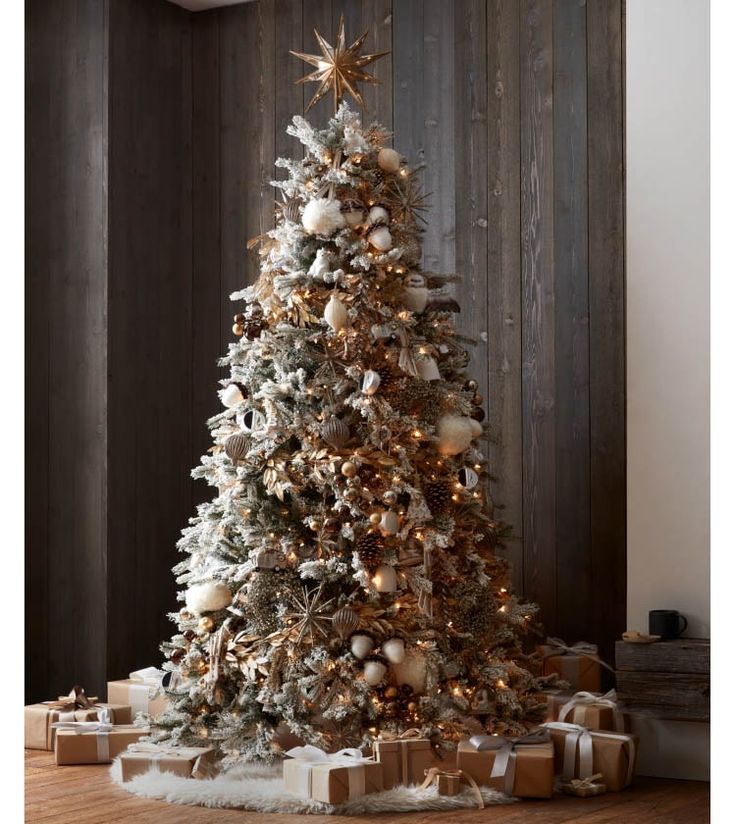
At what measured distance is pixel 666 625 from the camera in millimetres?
3531

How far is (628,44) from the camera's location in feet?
12.3

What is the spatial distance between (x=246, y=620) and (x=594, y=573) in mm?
1348

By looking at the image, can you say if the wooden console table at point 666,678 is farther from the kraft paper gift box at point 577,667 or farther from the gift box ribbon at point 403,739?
the gift box ribbon at point 403,739

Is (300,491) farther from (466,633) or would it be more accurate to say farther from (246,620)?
(466,633)

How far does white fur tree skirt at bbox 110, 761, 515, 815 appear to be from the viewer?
308 cm

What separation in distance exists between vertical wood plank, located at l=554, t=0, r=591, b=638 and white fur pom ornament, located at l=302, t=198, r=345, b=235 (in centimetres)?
107

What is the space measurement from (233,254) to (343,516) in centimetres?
192

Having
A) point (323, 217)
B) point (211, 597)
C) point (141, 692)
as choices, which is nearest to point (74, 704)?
point (141, 692)

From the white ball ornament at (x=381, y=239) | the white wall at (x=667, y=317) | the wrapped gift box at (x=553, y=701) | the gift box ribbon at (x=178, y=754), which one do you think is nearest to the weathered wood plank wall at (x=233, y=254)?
the white wall at (x=667, y=317)

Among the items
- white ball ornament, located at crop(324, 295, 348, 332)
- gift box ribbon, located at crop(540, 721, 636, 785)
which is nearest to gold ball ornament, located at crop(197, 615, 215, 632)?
white ball ornament, located at crop(324, 295, 348, 332)

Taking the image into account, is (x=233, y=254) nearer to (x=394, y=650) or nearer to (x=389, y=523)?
(x=389, y=523)

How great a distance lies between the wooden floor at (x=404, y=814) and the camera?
A: 9.87 feet

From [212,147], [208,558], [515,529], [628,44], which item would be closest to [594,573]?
[515,529]

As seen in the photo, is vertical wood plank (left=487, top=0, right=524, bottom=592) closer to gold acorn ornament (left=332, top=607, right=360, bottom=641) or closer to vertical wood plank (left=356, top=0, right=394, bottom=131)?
vertical wood plank (left=356, top=0, right=394, bottom=131)
